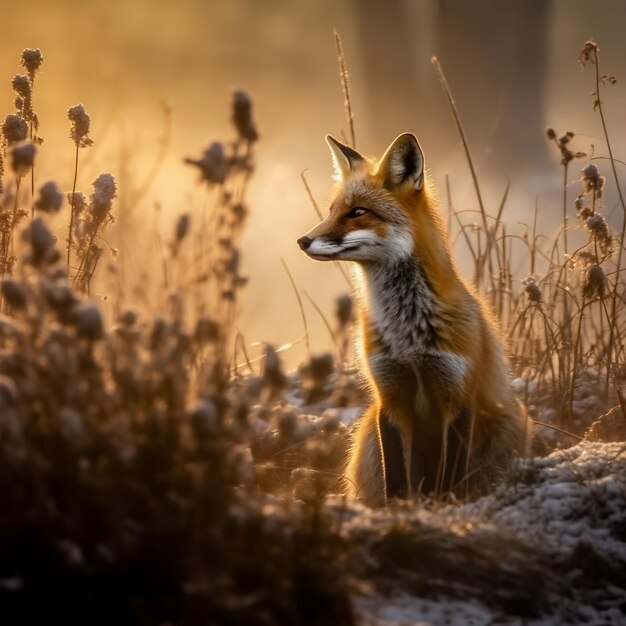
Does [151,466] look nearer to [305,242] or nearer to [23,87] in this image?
[305,242]

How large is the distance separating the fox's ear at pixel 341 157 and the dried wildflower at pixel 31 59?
1.61 meters

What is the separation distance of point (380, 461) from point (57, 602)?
2.60m

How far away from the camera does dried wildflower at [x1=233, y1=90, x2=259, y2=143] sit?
2.53 meters

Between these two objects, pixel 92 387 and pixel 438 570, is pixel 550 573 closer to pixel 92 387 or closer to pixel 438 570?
pixel 438 570

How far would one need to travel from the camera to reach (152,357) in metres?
2.50

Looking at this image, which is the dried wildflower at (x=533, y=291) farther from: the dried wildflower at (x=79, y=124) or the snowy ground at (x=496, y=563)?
the dried wildflower at (x=79, y=124)

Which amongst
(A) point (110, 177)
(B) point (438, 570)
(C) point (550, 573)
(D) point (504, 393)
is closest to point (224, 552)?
(B) point (438, 570)

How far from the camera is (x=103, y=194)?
420cm

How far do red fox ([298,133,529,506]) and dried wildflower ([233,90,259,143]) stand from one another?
188 centimetres

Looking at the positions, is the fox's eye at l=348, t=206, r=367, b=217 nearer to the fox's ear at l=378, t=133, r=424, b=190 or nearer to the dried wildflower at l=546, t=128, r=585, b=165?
the fox's ear at l=378, t=133, r=424, b=190

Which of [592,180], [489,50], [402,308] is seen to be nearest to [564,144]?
[592,180]

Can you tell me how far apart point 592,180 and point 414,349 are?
1.83m

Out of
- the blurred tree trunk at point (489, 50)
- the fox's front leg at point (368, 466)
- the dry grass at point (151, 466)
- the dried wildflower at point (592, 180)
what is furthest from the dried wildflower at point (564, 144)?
the blurred tree trunk at point (489, 50)

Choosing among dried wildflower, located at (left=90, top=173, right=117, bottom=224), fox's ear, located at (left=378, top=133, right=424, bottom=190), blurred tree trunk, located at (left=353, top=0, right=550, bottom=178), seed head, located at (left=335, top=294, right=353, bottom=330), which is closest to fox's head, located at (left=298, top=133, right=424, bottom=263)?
fox's ear, located at (left=378, top=133, right=424, bottom=190)
